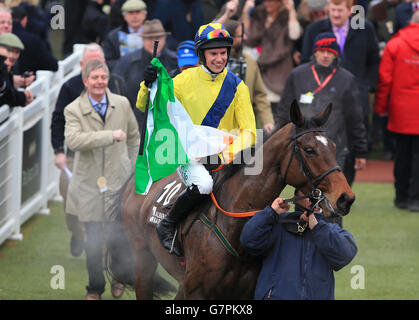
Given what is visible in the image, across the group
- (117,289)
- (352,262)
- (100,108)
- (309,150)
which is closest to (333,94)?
(352,262)

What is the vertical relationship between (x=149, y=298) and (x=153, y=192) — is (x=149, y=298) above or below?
below

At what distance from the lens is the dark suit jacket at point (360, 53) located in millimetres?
9477

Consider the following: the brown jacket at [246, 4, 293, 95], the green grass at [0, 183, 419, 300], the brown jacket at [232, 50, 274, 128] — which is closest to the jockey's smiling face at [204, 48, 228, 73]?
the green grass at [0, 183, 419, 300]

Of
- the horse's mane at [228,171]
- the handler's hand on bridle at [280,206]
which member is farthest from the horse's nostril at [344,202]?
the horse's mane at [228,171]

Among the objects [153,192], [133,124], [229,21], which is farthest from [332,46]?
[153,192]

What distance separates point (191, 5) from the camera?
12.0m

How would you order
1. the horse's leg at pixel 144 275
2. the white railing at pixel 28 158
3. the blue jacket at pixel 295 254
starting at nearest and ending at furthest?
the blue jacket at pixel 295 254, the horse's leg at pixel 144 275, the white railing at pixel 28 158

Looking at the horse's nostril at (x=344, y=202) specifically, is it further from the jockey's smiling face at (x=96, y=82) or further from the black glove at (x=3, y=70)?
the black glove at (x=3, y=70)

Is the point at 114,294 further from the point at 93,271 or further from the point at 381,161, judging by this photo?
the point at 381,161

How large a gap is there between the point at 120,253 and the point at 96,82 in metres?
1.50

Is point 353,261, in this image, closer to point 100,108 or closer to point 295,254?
point 100,108

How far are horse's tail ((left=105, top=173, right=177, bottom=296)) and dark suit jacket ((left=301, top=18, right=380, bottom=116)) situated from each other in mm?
3705

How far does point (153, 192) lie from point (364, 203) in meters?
5.01

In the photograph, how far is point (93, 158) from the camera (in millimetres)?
7398
